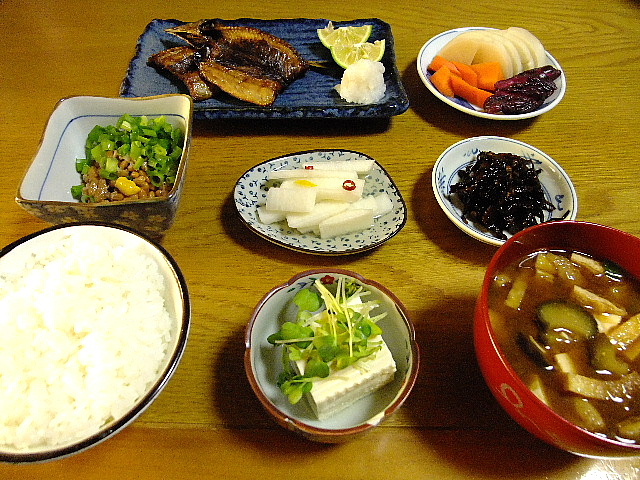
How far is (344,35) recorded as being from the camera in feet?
7.12

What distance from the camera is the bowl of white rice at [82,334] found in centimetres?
95

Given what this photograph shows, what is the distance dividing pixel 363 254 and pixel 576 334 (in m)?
0.63

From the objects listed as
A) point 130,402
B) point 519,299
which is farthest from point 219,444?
point 519,299

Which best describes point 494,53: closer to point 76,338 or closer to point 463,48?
point 463,48

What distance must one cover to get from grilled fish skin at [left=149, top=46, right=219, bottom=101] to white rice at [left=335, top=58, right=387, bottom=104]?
21.3 inches

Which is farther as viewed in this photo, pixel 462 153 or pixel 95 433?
pixel 462 153

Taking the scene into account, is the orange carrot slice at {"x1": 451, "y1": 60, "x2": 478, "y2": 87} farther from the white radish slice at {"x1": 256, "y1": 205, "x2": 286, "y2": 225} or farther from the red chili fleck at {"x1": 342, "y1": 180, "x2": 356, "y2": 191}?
the white radish slice at {"x1": 256, "y1": 205, "x2": 286, "y2": 225}

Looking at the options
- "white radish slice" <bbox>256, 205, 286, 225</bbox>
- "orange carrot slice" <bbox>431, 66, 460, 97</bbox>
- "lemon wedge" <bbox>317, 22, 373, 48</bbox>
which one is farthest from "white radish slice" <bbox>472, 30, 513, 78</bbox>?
"white radish slice" <bbox>256, 205, 286, 225</bbox>

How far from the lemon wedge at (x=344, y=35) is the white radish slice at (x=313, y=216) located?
1012mm

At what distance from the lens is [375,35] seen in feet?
7.47

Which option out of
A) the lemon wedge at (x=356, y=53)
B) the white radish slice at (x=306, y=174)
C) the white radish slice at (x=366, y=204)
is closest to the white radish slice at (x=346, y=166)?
the white radish slice at (x=306, y=174)

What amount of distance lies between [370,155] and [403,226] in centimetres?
42

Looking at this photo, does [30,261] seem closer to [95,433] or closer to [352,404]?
[95,433]

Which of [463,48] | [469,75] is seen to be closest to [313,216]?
[469,75]
